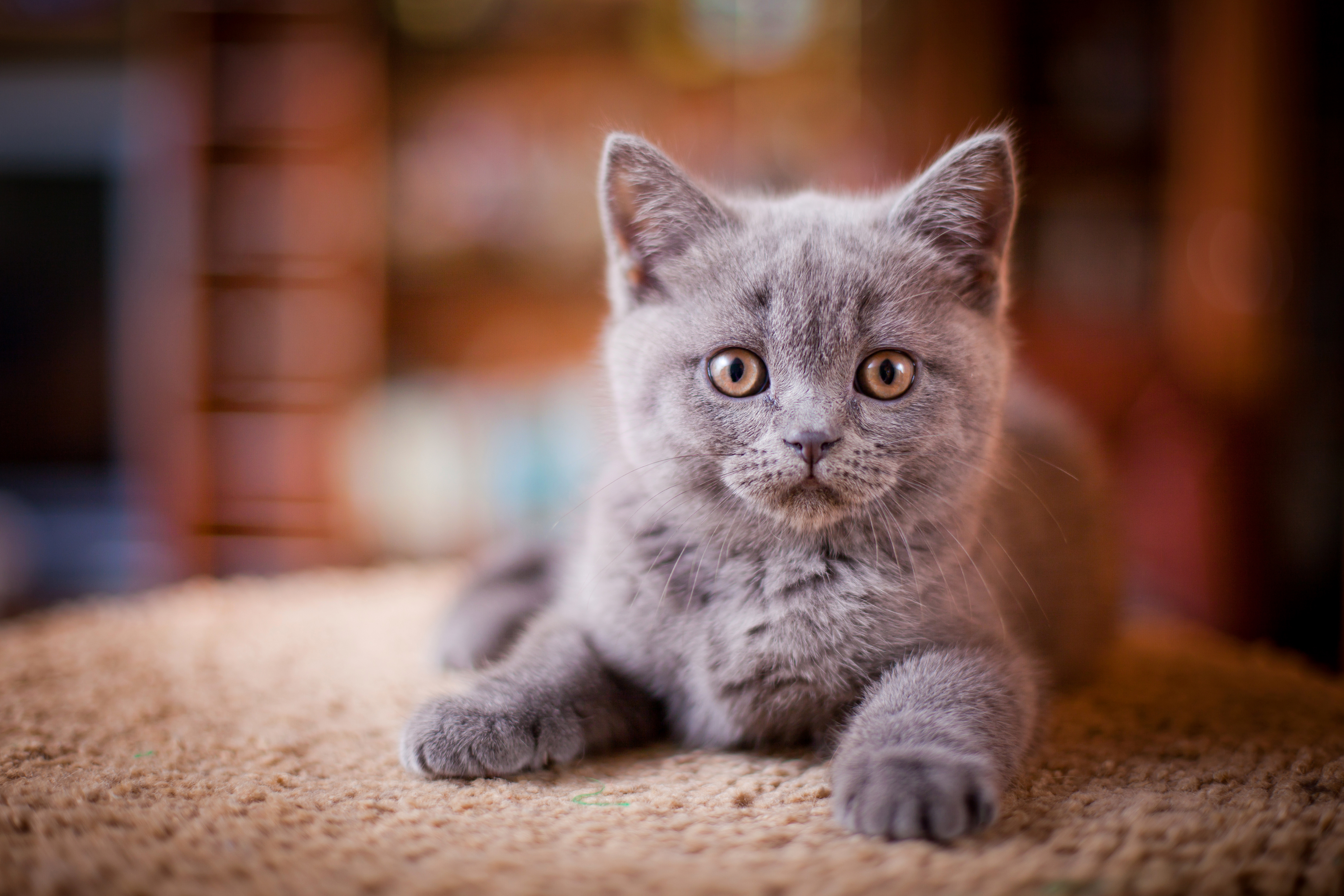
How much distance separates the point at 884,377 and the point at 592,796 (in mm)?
542

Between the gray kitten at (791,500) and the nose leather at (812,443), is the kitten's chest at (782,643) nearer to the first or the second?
the gray kitten at (791,500)

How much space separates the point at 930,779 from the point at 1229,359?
2817mm

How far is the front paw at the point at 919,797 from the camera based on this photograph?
0.75 metres

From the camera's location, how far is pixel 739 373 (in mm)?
1015

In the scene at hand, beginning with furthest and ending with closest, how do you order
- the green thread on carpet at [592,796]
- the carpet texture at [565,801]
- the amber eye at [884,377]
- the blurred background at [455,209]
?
the blurred background at [455,209] → the amber eye at [884,377] → the green thread on carpet at [592,796] → the carpet texture at [565,801]

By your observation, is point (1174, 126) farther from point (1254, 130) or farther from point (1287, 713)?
point (1287, 713)

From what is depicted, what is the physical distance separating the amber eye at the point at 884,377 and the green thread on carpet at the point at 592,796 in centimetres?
50

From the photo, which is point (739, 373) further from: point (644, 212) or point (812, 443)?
point (644, 212)

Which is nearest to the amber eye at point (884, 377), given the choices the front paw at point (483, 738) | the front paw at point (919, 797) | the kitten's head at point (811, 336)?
the kitten's head at point (811, 336)

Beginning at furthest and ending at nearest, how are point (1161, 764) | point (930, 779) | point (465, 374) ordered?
point (465, 374) → point (1161, 764) → point (930, 779)

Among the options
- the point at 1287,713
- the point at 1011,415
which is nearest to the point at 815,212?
the point at 1011,415

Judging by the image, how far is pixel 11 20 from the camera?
340 cm

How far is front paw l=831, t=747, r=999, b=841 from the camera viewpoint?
2.45 ft

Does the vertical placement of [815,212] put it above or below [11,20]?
below
